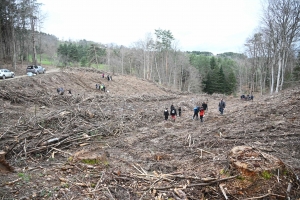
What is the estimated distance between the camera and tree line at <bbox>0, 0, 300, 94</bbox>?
22350mm

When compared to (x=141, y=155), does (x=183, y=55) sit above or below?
above

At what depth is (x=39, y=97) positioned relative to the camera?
17344 millimetres

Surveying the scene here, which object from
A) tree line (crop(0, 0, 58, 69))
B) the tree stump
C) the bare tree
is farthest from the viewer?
tree line (crop(0, 0, 58, 69))

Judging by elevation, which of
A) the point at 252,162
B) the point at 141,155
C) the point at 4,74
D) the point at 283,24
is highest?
the point at 283,24

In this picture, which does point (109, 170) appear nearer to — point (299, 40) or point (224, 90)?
point (299, 40)

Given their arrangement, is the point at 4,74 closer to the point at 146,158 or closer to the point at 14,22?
the point at 14,22

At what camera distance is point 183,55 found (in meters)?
51.4

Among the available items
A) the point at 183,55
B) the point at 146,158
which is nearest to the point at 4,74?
the point at 146,158

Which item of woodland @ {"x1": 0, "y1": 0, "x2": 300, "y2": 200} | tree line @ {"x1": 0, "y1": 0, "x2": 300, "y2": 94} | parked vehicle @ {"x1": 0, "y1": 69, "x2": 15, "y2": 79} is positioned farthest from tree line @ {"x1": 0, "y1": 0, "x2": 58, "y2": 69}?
woodland @ {"x1": 0, "y1": 0, "x2": 300, "y2": 200}

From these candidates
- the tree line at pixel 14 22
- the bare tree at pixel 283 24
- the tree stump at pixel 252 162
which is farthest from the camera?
the tree line at pixel 14 22

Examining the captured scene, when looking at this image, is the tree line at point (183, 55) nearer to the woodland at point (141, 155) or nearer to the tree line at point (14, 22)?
the tree line at point (14, 22)

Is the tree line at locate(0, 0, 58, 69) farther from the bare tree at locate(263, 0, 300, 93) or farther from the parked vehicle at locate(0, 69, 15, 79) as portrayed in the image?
the bare tree at locate(263, 0, 300, 93)

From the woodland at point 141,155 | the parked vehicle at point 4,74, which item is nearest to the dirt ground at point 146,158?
the woodland at point 141,155

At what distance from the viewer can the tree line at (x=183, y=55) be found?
880 inches
